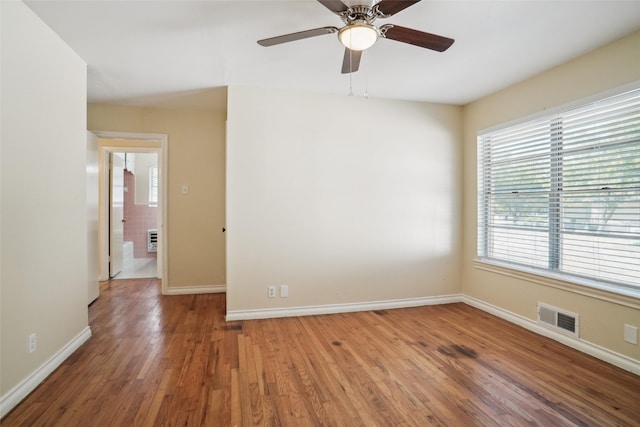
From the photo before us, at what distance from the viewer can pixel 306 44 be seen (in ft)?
8.13

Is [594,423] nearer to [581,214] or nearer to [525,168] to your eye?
[581,214]

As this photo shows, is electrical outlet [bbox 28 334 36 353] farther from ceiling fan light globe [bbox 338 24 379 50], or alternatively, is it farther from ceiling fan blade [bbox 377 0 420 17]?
ceiling fan blade [bbox 377 0 420 17]

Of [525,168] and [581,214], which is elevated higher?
[525,168]

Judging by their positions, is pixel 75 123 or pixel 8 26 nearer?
pixel 8 26

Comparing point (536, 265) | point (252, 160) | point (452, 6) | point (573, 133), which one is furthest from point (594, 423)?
point (252, 160)

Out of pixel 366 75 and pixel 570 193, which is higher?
pixel 366 75

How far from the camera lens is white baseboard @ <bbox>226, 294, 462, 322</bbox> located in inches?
133

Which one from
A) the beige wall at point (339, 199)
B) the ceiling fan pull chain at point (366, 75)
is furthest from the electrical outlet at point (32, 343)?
the ceiling fan pull chain at point (366, 75)

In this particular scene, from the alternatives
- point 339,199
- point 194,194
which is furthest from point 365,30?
point 194,194

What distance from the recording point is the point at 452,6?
1992 mm

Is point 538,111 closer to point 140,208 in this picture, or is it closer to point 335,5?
point 335,5

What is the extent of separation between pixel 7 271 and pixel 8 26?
4.74 ft

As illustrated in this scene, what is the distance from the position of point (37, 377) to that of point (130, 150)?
12.5 feet

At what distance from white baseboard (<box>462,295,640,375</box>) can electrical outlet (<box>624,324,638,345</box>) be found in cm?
14
